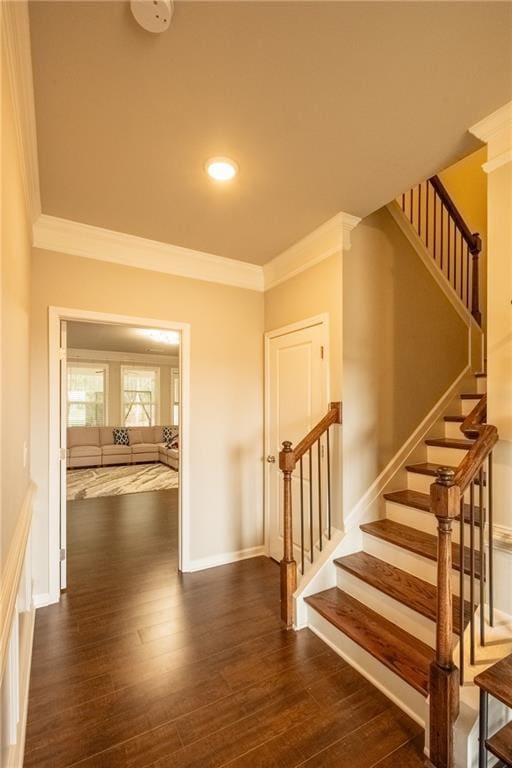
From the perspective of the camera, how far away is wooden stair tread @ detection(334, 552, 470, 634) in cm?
181

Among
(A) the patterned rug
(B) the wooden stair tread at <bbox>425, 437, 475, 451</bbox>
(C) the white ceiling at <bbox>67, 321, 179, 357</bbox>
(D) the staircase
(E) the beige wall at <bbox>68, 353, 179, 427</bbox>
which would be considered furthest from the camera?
(E) the beige wall at <bbox>68, 353, 179, 427</bbox>

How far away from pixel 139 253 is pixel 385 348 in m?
2.14

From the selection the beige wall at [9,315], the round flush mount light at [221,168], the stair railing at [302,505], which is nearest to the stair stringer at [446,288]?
the round flush mount light at [221,168]

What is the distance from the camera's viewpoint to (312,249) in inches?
110

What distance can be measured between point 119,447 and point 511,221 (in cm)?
Result: 812

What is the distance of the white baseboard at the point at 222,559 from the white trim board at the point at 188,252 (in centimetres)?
251

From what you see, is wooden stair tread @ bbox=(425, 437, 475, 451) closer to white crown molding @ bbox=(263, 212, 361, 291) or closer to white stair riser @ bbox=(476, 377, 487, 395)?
white stair riser @ bbox=(476, 377, 487, 395)

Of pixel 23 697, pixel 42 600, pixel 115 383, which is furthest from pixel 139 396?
pixel 23 697

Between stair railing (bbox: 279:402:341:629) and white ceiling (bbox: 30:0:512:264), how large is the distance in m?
1.55

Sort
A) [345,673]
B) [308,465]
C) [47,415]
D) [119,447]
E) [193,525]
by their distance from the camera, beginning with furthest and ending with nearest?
1. [119,447]
2. [193,525]
3. [308,465]
4. [47,415]
5. [345,673]

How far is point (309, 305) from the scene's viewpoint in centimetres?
284

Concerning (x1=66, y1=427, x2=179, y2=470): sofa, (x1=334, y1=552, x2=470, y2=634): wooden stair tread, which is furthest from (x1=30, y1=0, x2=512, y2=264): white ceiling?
(x1=66, y1=427, x2=179, y2=470): sofa

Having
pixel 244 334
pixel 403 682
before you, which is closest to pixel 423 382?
pixel 244 334

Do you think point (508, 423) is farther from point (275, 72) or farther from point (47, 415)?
point (47, 415)
